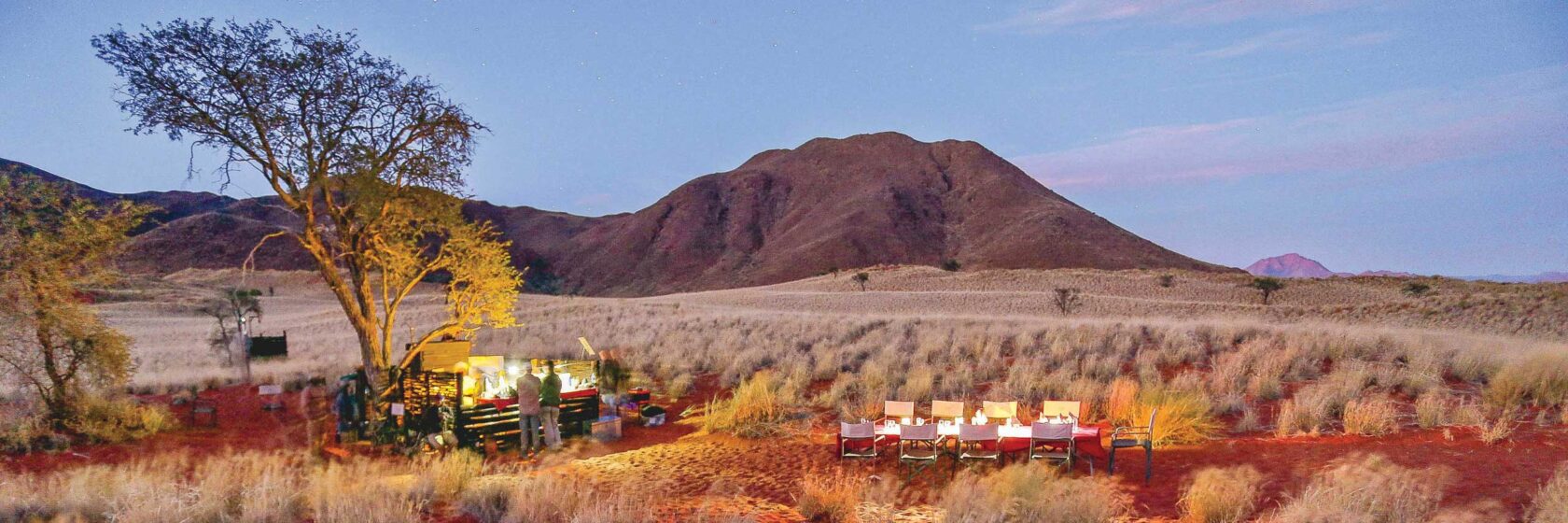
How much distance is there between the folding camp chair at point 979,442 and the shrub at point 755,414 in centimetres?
334

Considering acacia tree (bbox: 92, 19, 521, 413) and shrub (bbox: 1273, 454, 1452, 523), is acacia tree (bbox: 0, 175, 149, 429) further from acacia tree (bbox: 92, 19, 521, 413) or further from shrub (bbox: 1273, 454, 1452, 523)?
shrub (bbox: 1273, 454, 1452, 523)

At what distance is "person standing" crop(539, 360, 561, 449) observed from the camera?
38.2ft

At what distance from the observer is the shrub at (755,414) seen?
12344 mm

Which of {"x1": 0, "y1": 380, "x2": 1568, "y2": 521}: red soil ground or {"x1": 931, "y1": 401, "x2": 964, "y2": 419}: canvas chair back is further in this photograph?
{"x1": 931, "y1": 401, "x2": 964, "y2": 419}: canvas chair back

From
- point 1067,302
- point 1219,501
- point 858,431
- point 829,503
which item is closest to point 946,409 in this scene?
point 858,431

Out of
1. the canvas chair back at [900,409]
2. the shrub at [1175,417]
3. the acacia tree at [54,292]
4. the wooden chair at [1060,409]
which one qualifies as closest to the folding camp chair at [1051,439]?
the wooden chair at [1060,409]

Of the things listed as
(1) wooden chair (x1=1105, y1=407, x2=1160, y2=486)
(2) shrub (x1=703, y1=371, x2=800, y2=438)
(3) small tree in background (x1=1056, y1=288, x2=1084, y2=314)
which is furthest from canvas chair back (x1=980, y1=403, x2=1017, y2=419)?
(3) small tree in background (x1=1056, y1=288, x2=1084, y2=314)

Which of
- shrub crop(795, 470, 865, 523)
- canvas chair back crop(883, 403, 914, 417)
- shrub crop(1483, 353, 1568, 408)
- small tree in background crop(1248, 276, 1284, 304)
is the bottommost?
shrub crop(795, 470, 865, 523)

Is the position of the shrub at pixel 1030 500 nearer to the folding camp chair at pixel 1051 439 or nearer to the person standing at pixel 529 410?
the folding camp chair at pixel 1051 439

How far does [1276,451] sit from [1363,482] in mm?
2593

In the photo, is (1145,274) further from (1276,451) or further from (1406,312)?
(1276,451)

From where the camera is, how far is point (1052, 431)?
898 centimetres

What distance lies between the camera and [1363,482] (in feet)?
23.1

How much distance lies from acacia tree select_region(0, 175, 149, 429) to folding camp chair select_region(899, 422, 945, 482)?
1342 cm
